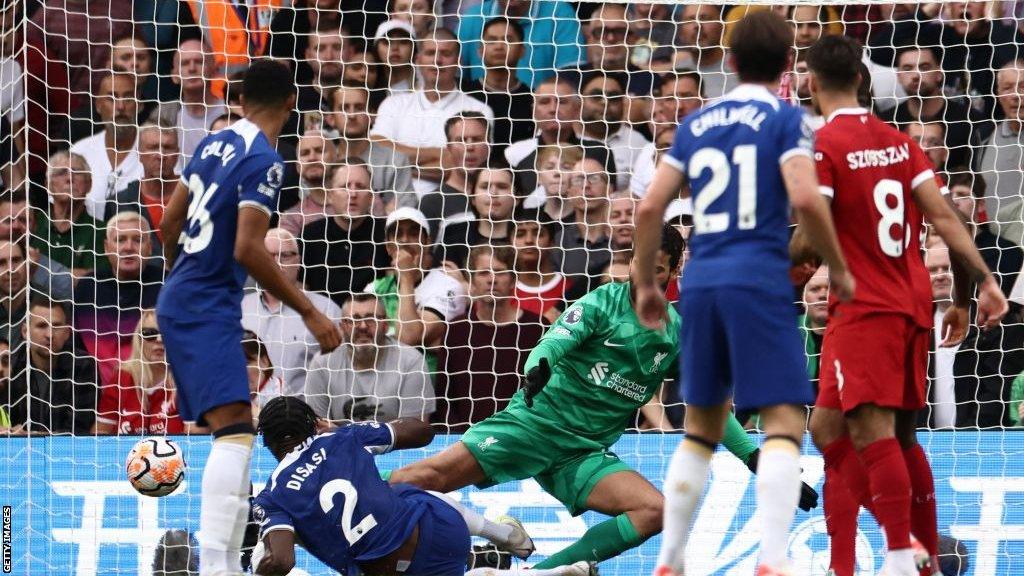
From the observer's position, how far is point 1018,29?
31.4ft

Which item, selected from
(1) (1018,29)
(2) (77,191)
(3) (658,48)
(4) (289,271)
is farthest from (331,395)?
(1) (1018,29)

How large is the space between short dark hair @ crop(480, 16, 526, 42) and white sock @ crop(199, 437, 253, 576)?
18.2 feet

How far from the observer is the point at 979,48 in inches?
378

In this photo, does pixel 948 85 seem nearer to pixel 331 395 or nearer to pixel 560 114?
pixel 560 114

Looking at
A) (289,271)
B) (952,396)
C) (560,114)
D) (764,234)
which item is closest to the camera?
(764,234)

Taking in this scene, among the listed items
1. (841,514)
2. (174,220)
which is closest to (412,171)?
(174,220)

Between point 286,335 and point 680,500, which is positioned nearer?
point 680,500

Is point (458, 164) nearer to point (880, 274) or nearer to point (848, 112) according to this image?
point (848, 112)

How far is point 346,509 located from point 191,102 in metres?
4.35

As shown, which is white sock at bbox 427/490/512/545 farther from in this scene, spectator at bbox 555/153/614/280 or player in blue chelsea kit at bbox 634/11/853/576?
spectator at bbox 555/153/614/280

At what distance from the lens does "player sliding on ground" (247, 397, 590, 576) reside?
6.21m

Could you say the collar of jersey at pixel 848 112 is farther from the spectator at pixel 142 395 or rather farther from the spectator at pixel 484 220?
the spectator at pixel 142 395

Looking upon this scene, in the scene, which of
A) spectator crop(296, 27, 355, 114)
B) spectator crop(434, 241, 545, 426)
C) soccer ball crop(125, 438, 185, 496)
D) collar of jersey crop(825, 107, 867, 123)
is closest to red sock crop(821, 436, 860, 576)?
collar of jersey crop(825, 107, 867, 123)

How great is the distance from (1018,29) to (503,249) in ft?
12.2
